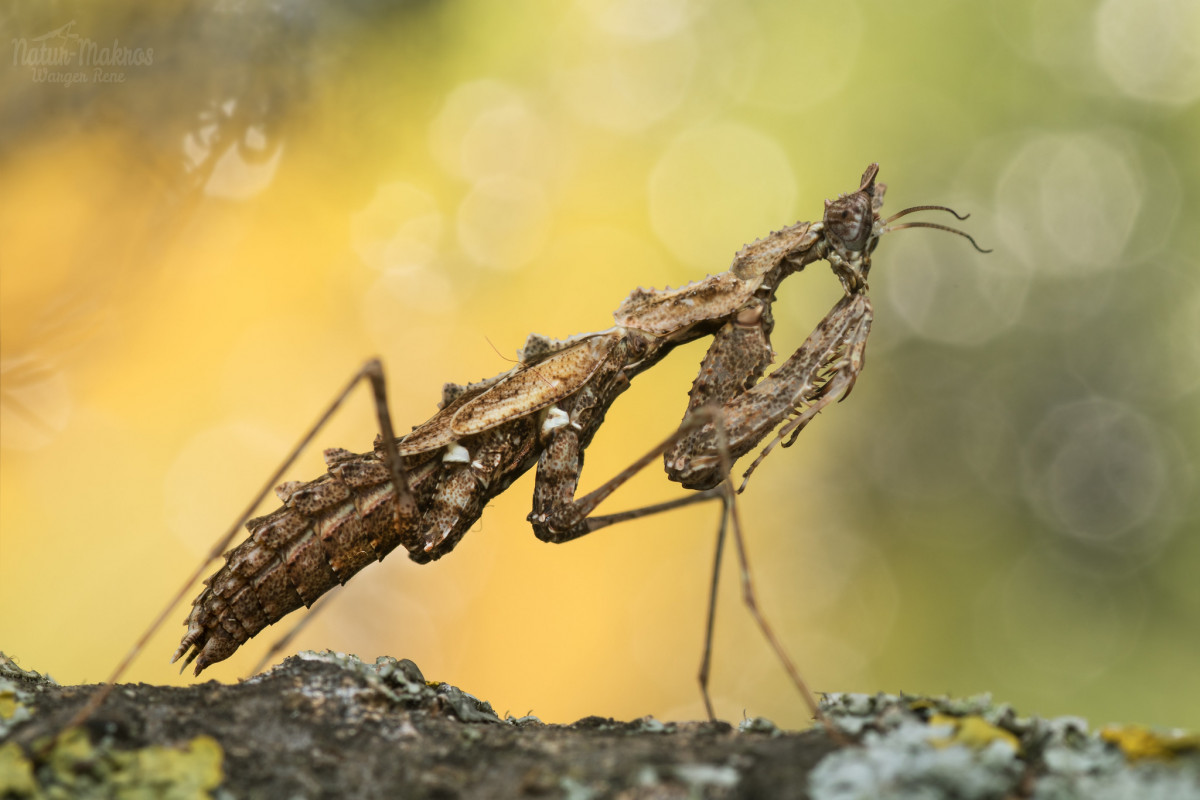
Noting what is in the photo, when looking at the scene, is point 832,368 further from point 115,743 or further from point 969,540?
point 969,540

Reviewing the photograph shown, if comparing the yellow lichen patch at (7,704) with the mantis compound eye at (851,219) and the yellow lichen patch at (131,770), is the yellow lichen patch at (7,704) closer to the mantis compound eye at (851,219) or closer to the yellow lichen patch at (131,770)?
the yellow lichen patch at (131,770)

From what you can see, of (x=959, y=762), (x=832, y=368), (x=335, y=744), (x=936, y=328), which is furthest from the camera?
(x=936, y=328)

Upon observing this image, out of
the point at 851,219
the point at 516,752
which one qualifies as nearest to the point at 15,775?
the point at 516,752

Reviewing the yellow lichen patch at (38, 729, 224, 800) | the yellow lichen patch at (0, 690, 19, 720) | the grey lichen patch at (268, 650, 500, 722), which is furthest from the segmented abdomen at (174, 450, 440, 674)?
the yellow lichen patch at (38, 729, 224, 800)

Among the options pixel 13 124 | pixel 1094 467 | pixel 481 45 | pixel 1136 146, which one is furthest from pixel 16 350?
pixel 1136 146

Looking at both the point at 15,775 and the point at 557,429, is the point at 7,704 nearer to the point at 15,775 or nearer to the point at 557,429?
the point at 15,775

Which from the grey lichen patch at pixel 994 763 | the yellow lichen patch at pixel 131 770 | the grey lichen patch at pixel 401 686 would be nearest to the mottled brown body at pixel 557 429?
the grey lichen patch at pixel 401 686

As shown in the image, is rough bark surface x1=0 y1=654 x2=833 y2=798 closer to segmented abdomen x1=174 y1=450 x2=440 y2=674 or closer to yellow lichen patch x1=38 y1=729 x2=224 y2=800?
yellow lichen patch x1=38 y1=729 x2=224 y2=800
